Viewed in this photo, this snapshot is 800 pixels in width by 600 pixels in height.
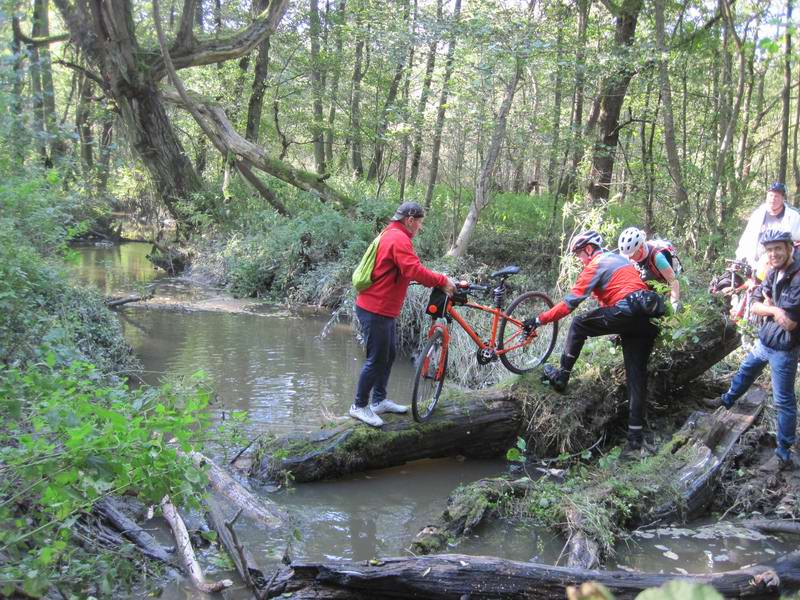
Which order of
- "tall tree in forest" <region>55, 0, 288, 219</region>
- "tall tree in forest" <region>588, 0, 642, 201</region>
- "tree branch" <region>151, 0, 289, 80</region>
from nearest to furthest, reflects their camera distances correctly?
"tall tree in forest" <region>588, 0, 642, 201</region> < "tall tree in forest" <region>55, 0, 288, 219</region> < "tree branch" <region>151, 0, 289, 80</region>

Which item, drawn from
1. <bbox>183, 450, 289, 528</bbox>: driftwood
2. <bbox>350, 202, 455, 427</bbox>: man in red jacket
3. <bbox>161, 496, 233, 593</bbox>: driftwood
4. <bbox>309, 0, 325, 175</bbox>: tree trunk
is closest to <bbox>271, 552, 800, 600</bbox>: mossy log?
<bbox>161, 496, 233, 593</bbox>: driftwood

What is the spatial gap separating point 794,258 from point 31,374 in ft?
18.3

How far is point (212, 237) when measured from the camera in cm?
1666

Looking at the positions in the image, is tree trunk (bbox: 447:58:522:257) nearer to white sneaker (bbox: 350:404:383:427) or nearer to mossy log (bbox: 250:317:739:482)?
mossy log (bbox: 250:317:739:482)

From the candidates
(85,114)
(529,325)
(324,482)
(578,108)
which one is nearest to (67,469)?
(324,482)

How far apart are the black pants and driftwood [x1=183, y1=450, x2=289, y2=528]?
3097mm

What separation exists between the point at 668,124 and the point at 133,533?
10.3 meters

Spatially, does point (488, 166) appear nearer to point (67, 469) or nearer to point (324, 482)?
point (324, 482)

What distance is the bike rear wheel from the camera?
6328 mm

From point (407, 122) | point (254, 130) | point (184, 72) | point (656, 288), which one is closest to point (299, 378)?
point (656, 288)

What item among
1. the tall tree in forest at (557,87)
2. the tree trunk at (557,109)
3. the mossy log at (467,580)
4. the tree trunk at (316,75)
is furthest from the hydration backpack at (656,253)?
the tree trunk at (316,75)

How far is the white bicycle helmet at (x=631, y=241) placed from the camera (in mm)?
6617

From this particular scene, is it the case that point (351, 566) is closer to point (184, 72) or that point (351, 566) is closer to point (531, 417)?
point (531, 417)

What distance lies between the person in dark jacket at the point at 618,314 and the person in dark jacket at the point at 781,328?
86cm
